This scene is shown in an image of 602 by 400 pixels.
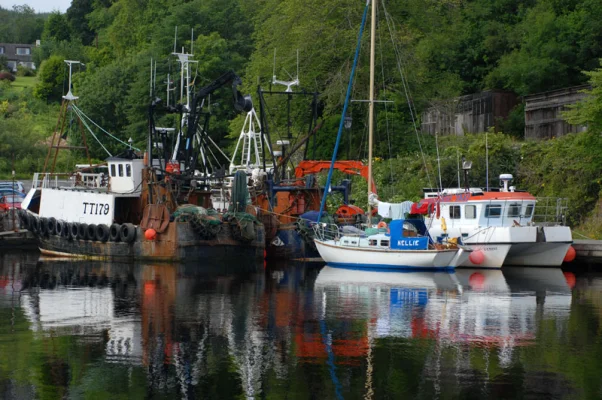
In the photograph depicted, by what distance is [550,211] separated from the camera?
4009 centimetres

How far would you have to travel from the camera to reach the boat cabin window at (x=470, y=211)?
3600 cm

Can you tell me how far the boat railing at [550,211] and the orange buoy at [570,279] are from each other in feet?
8.17

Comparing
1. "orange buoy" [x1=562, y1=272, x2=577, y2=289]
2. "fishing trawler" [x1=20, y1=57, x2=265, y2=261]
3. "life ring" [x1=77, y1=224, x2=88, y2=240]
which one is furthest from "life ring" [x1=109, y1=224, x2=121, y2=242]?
"orange buoy" [x1=562, y1=272, x2=577, y2=289]

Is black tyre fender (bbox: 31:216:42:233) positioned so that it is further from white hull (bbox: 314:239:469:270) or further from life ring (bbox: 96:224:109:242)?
white hull (bbox: 314:239:469:270)

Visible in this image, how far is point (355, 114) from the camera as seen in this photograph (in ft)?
179

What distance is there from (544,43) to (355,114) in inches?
411

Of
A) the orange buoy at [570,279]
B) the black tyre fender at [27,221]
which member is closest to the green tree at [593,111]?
the orange buoy at [570,279]

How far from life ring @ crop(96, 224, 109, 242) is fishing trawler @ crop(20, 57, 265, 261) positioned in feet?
0.12

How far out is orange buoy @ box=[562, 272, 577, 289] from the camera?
3241 cm

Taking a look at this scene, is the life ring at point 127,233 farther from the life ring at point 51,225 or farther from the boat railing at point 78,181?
the boat railing at point 78,181

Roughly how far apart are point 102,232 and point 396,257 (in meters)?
11.6

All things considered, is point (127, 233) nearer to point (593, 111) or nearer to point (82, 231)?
point (82, 231)

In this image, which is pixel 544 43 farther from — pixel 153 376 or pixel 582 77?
pixel 153 376

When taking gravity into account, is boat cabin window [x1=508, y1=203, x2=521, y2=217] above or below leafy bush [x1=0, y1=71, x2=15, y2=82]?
below
